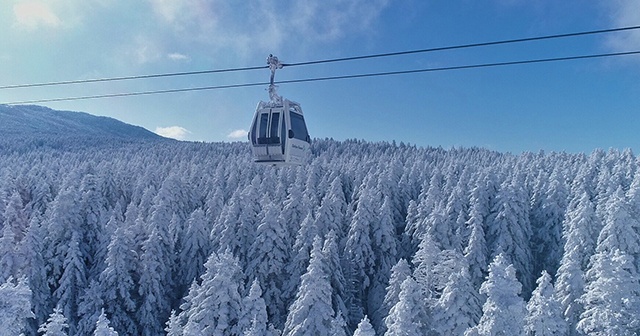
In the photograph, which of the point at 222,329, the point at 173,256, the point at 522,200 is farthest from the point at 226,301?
the point at 522,200

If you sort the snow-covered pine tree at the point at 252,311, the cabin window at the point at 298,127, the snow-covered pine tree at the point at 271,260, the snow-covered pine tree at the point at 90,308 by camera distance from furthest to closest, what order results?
the snow-covered pine tree at the point at 271,260 < the snow-covered pine tree at the point at 90,308 < the snow-covered pine tree at the point at 252,311 < the cabin window at the point at 298,127

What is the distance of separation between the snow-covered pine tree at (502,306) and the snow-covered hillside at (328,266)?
0.18 feet

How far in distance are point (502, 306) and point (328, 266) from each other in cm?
1821

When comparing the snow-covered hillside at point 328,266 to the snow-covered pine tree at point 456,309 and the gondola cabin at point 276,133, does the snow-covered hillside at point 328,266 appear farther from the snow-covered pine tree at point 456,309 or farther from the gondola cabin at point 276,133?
the gondola cabin at point 276,133

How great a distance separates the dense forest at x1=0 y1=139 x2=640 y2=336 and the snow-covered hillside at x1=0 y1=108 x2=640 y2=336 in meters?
0.10

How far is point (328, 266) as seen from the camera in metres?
34.9

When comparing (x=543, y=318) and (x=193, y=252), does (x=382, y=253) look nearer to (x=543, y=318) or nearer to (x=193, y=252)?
(x=193, y=252)

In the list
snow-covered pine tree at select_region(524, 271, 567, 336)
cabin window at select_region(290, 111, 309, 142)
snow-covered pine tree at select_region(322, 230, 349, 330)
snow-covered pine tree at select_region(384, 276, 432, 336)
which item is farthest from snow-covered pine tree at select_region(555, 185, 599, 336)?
cabin window at select_region(290, 111, 309, 142)

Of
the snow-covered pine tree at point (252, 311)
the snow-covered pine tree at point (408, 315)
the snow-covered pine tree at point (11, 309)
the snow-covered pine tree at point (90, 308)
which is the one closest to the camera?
the snow-covered pine tree at point (11, 309)

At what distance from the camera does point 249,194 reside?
45188 mm

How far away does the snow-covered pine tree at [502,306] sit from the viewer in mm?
17578

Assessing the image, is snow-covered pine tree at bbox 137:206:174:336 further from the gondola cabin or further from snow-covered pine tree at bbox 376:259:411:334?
the gondola cabin

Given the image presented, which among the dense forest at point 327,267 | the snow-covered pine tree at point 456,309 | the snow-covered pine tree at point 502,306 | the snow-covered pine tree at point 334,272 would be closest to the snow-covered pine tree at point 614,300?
the dense forest at point 327,267

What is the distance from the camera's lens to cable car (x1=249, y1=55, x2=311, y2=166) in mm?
16266
